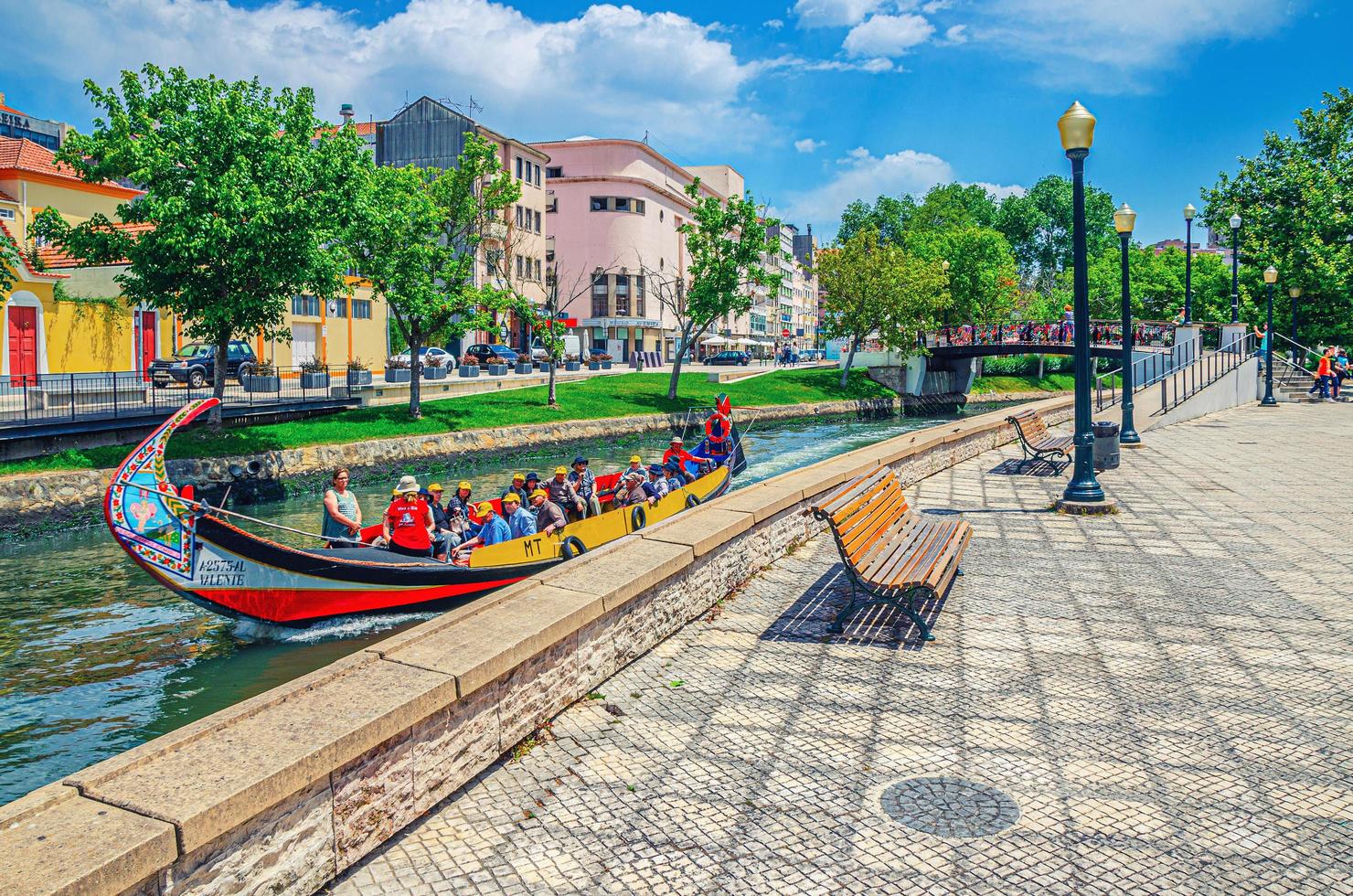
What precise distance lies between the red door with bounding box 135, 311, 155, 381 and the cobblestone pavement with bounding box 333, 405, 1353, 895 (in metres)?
32.4

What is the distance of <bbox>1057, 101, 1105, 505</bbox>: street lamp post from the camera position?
12188mm

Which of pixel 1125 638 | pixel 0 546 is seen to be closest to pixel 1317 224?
pixel 1125 638

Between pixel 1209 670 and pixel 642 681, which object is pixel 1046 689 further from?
pixel 642 681

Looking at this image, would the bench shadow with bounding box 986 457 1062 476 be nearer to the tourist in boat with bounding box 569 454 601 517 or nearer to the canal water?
the tourist in boat with bounding box 569 454 601 517

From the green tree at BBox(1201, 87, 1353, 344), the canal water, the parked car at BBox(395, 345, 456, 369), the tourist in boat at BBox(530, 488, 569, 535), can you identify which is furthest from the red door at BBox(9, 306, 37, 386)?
the green tree at BBox(1201, 87, 1353, 344)

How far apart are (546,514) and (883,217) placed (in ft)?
318

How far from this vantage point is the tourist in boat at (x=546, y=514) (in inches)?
522

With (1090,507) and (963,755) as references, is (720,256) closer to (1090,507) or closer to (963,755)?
(1090,507)

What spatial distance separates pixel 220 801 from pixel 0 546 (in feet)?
59.8

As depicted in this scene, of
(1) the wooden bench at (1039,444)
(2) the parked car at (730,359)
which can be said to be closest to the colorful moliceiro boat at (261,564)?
(1) the wooden bench at (1039,444)

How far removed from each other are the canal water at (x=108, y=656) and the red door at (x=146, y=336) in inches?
732

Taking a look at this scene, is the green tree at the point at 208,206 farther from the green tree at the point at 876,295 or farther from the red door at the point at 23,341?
the green tree at the point at 876,295

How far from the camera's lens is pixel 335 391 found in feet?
109

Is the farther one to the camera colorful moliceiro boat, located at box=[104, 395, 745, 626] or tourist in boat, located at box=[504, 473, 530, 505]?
tourist in boat, located at box=[504, 473, 530, 505]
